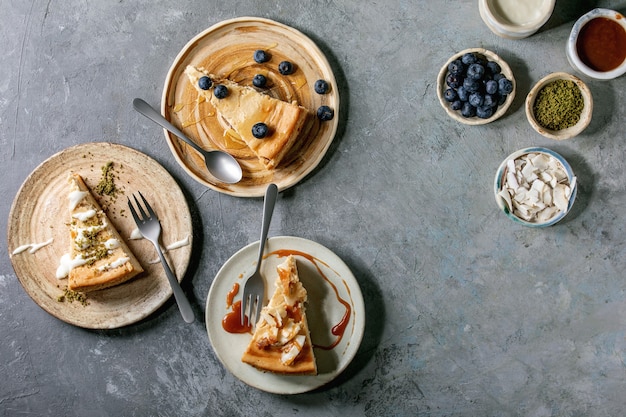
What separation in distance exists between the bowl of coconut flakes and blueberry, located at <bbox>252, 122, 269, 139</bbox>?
54.4 inches

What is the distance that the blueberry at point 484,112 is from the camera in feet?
10.5

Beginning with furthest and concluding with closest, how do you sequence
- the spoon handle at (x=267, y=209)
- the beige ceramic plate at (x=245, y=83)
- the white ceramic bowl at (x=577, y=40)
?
the beige ceramic plate at (x=245, y=83)
the spoon handle at (x=267, y=209)
the white ceramic bowl at (x=577, y=40)

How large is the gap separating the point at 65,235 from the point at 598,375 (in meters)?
3.39

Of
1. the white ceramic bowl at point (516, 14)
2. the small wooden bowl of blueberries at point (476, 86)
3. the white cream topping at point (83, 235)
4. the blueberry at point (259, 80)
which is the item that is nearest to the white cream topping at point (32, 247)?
the white cream topping at point (83, 235)

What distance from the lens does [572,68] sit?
3.34 m

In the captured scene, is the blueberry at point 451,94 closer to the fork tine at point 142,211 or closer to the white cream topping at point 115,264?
the fork tine at point 142,211

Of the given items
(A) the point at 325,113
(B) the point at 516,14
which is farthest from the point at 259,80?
(B) the point at 516,14

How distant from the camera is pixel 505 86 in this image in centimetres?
316

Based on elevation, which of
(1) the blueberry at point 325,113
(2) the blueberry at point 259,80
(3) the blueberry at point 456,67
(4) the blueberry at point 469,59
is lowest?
(1) the blueberry at point 325,113

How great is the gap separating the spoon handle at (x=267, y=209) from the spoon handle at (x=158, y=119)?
1.54ft

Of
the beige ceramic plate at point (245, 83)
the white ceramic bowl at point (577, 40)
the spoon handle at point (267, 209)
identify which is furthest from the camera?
the beige ceramic plate at point (245, 83)

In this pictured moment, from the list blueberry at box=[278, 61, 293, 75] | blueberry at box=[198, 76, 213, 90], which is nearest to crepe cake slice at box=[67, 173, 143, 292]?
blueberry at box=[198, 76, 213, 90]

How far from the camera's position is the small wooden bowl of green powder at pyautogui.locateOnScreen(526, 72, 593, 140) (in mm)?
3193

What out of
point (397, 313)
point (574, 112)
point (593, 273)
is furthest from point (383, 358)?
point (574, 112)
